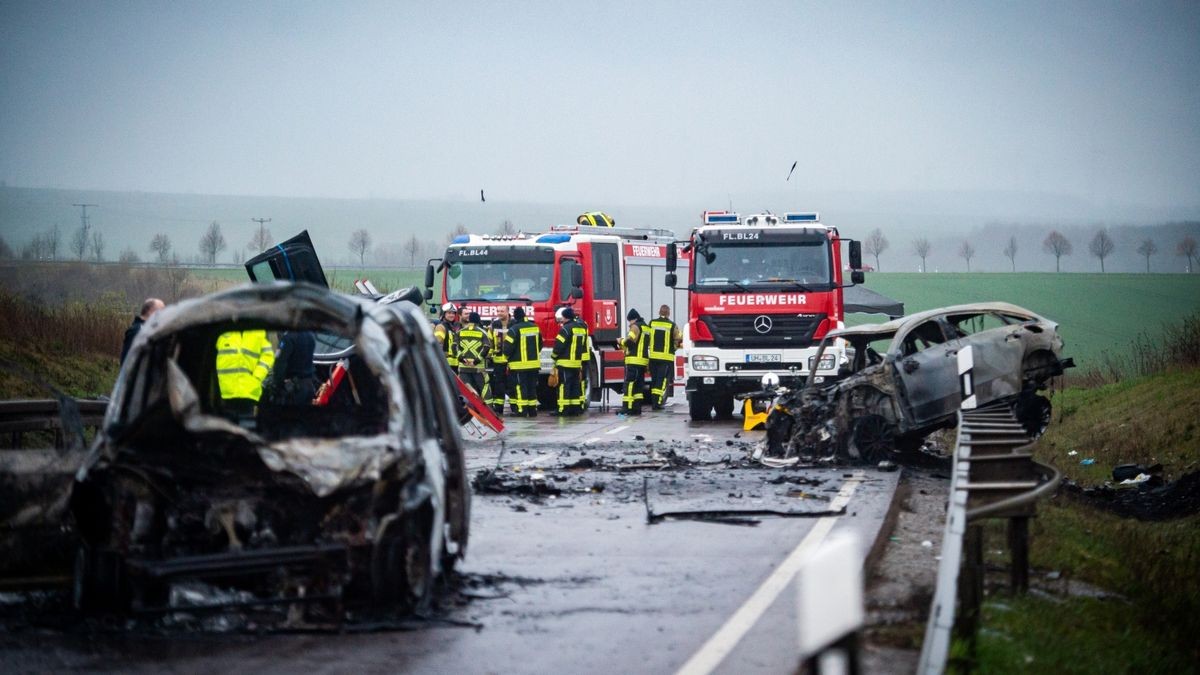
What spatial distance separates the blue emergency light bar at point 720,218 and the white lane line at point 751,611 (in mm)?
14805

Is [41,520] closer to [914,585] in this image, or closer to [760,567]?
[760,567]

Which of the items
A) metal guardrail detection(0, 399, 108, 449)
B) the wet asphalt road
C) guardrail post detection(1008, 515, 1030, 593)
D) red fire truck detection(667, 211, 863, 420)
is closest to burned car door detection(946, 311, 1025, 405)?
the wet asphalt road

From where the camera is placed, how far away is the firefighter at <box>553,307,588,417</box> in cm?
2833

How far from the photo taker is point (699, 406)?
26859mm

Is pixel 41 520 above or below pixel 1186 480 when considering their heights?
above

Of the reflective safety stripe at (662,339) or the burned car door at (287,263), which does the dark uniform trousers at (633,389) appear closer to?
the reflective safety stripe at (662,339)

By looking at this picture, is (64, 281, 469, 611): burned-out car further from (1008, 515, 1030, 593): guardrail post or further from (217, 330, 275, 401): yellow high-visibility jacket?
(1008, 515, 1030, 593): guardrail post

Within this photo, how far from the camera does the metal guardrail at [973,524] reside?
18.9 ft

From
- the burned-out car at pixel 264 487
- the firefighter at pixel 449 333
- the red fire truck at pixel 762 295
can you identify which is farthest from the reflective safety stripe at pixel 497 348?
the burned-out car at pixel 264 487

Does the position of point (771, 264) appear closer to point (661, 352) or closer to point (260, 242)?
point (661, 352)

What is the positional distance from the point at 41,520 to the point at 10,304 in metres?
19.4

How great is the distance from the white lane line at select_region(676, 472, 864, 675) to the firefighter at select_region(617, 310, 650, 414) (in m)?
16.9

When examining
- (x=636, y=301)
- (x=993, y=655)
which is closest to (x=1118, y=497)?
(x=993, y=655)

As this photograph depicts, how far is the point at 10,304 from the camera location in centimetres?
2628
